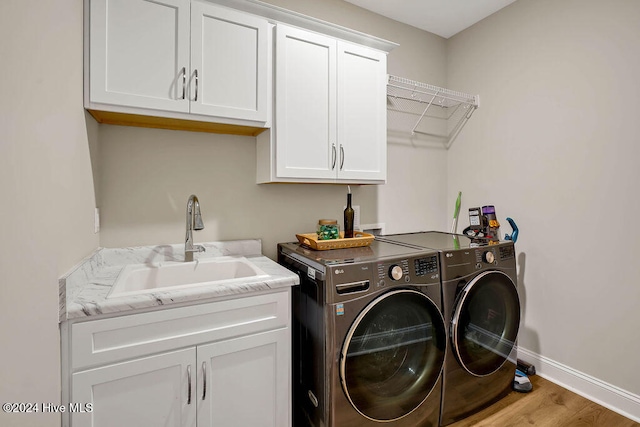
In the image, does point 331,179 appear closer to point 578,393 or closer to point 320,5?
point 320,5

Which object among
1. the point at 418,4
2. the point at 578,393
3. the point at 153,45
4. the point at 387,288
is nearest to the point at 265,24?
the point at 153,45

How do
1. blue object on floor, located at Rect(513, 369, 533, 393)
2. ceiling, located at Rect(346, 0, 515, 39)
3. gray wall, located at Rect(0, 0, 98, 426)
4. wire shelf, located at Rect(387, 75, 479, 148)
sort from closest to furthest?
gray wall, located at Rect(0, 0, 98, 426), blue object on floor, located at Rect(513, 369, 533, 393), ceiling, located at Rect(346, 0, 515, 39), wire shelf, located at Rect(387, 75, 479, 148)

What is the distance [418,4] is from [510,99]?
3.27 ft

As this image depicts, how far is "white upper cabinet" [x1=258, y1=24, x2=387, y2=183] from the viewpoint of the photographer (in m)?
1.74

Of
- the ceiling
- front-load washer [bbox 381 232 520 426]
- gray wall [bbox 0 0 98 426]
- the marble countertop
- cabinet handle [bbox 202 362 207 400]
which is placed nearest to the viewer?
gray wall [bbox 0 0 98 426]

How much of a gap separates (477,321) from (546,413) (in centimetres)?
69

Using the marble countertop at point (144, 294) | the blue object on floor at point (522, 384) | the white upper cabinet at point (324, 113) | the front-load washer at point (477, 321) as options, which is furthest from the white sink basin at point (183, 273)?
the blue object on floor at point (522, 384)

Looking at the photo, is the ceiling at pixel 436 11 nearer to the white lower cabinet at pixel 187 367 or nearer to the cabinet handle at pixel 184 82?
the cabinet handle at pixel 184 82

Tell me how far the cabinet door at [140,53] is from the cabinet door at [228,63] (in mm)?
55

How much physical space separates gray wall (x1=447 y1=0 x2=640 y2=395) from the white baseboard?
0.04m

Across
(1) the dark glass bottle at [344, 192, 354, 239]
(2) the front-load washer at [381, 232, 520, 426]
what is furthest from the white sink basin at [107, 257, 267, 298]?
(2) the front-load washer at [381, 232, 520, 426]

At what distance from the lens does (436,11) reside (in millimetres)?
2438

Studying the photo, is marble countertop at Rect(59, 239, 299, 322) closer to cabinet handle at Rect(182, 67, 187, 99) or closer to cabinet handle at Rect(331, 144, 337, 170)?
cabinet handle at Rect(331, 144, 337, 170)

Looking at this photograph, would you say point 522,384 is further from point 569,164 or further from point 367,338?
point 569,164
